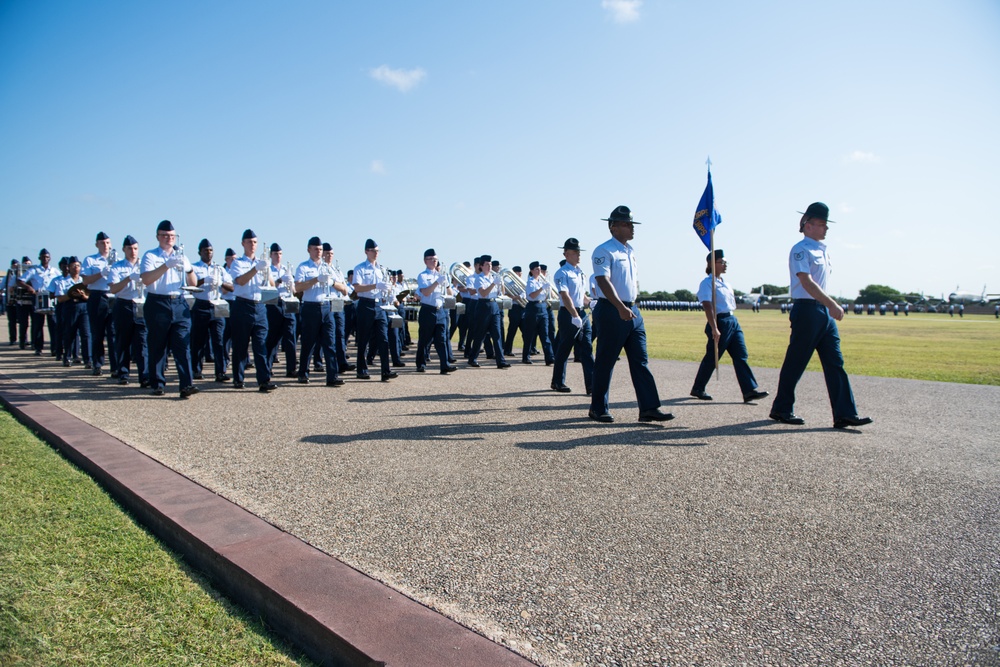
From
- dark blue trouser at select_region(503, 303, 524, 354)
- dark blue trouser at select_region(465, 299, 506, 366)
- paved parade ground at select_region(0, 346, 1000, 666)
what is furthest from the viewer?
dark blue trouser at select_region(503, 303, 524, 354)

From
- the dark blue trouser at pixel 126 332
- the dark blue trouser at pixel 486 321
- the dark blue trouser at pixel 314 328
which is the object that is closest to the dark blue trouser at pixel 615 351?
the dark blue trouser at pixel 314 328

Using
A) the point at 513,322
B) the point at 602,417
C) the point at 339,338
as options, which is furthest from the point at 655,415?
the point at 513,322

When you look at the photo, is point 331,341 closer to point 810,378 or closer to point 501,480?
point 501,480

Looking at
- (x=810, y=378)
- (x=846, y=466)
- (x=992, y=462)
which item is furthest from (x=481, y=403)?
(x=810, y=378)

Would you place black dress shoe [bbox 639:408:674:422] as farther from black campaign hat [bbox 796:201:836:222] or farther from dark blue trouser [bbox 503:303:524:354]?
dark blue trouser [bbox 503:303:524:354]

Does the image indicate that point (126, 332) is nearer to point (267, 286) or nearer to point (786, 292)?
point (267, 286)

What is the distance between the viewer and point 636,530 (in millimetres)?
3629

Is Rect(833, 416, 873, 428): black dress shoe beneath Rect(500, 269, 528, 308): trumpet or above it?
beneath

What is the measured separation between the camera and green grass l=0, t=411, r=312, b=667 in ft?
7.93

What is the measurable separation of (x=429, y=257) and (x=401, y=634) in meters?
10.3

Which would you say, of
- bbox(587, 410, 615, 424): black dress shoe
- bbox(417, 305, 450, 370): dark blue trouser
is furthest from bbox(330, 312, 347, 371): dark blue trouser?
→ bbox(587, 410, 615, 424): black dress shoe

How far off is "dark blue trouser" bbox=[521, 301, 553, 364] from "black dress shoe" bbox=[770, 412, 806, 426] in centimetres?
695

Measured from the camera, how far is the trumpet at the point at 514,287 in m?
16.9

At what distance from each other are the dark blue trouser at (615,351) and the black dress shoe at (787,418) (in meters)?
1.32
